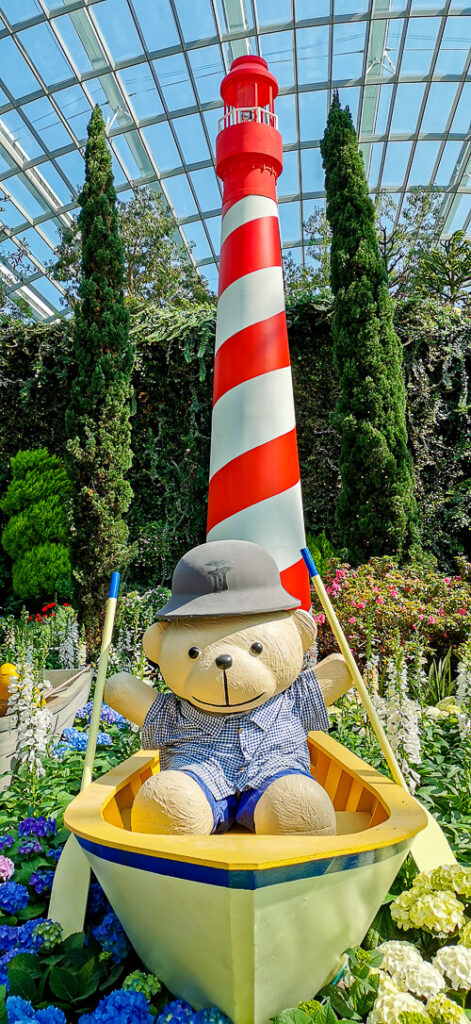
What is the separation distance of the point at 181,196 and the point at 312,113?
321cm

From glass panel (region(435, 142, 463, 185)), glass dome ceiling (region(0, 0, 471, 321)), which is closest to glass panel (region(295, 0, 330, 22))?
glass dome ceiling (region(0, 0, 471, 321))

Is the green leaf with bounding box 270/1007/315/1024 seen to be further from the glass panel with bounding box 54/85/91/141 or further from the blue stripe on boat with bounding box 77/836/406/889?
the glass panel with bounding box 54/85/91/141

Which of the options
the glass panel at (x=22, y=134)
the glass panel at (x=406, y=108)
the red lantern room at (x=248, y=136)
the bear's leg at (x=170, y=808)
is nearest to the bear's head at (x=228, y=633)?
the bear's leg at (x=170, y=808)

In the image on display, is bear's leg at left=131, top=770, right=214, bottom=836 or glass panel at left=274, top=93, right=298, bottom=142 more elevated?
glass panel at left=274, top=93, right=298, bottom=142

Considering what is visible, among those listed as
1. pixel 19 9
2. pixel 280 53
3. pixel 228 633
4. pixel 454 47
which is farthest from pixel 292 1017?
pixel 454 47

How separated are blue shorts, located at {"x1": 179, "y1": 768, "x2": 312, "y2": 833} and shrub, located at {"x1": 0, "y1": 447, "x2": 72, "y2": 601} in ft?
18.6

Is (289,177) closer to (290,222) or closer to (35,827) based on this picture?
(290,222)

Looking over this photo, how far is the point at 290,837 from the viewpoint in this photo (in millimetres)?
1239

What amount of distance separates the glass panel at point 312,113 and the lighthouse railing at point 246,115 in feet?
37.8

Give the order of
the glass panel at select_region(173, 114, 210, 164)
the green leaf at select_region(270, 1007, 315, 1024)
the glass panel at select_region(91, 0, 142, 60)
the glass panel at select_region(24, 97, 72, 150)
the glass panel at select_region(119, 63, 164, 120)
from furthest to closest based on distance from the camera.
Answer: the glass panel at select_region(173, 114, 210, 164), the glass panel at select_region(24, 97, 72, 150), the glass panel at select_region(119, 63, 164, 120), the glass panel at select_region(91, 0, 142, 60), the green leaf at select_region(270, 1007, 315, 1024)

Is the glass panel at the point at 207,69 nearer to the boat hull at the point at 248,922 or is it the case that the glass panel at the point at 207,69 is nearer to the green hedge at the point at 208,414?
the green hedge at the point at 208,414

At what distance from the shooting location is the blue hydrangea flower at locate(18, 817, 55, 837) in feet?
6.73

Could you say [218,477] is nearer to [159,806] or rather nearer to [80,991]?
[159,806]

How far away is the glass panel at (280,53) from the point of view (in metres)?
11.4
